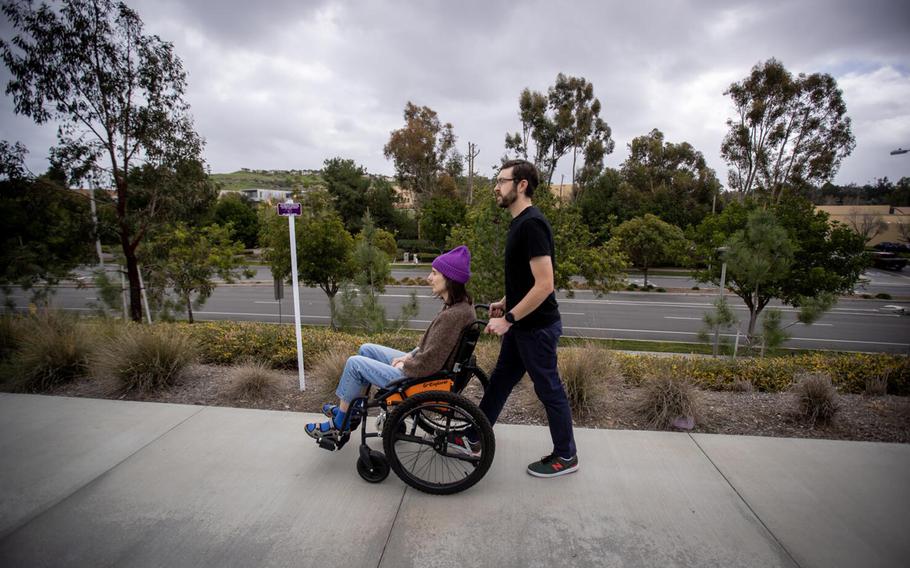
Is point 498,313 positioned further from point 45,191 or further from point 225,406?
point 45,191

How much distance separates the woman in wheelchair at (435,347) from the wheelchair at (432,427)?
1.6 inches

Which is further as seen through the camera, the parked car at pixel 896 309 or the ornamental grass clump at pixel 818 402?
the parked car at pixel 896 309

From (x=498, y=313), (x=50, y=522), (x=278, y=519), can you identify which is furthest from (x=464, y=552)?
(x=50, y=522)

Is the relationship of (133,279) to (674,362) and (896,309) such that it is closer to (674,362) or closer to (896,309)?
(674,362)

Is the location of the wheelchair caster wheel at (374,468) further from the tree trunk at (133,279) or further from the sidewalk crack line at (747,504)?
the tree trunk at (133,279)

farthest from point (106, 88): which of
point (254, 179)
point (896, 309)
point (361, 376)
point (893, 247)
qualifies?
point (254, 179)

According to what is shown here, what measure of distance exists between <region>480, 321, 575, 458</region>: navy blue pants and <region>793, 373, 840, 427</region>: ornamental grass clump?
6.42ft

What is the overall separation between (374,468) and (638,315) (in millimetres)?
18216

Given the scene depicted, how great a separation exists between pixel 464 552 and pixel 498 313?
1266 millimetres

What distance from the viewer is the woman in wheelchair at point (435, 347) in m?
2.50

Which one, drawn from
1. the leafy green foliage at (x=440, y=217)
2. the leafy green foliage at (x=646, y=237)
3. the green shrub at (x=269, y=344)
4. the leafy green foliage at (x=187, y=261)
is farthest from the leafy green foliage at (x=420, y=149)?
the green shrub at (x=269, y=344)

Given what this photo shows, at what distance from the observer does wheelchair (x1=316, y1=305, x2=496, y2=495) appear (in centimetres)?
239

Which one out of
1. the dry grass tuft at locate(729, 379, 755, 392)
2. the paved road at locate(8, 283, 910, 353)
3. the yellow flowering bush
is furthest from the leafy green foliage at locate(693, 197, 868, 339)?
the dry grass tuft at locate(729, 379, 755, 392)

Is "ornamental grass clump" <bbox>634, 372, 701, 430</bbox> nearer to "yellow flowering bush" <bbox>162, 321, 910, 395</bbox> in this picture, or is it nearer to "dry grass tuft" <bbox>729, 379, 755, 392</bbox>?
"yellow flowering bush" <bbox>162, 321, 910, 395</bbox>
